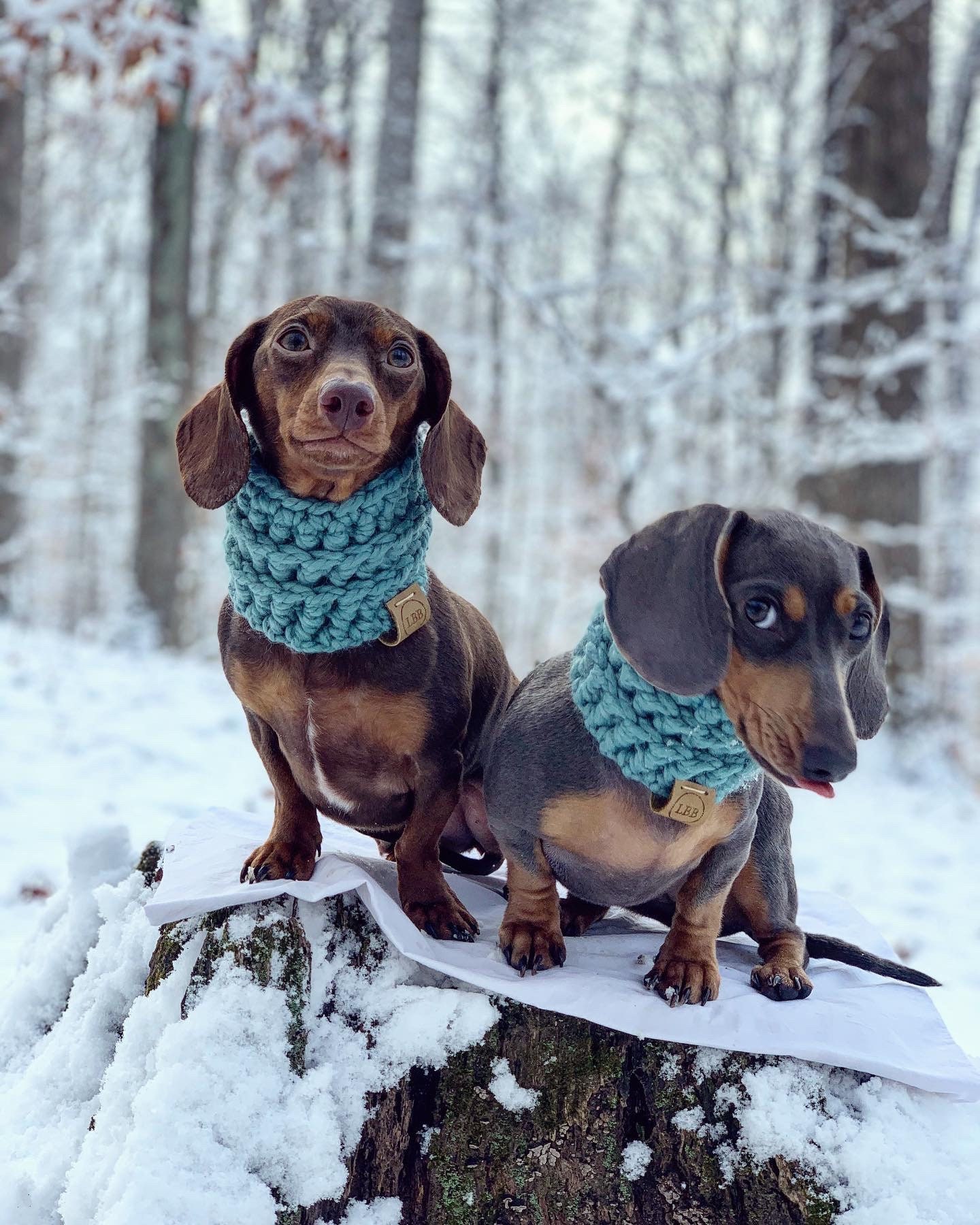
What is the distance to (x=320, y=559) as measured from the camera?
208cm

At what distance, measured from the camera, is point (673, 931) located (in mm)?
2113

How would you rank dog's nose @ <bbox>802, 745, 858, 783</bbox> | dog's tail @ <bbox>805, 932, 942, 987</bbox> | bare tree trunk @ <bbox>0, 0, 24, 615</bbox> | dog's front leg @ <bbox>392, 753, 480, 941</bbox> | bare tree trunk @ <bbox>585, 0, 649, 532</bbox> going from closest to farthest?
1. dog's nose @ <bbox>802, 745, 858, 783</bbox>
2. dog's front leg @ <bbox>392, 753, 480, 941</bbox>
3. dog's tail @ <bbox>805, 932, 942, 987</bbox>
4. bare tree trunk @ <bbox>585, 0, 649, 532</bbox>
5. bare tree trunk @ <bbox>0, 0, 24, 615</bbox>

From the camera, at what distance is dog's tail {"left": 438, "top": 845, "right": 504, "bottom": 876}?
2759mm

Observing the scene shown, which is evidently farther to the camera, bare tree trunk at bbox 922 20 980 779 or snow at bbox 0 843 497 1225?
bare tree trunk at bbox 922 20 980 779

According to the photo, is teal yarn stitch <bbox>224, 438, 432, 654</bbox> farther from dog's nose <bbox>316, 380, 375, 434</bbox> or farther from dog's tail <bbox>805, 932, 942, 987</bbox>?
dog's tail <bbox>805, 932, 942, 987</bbox>

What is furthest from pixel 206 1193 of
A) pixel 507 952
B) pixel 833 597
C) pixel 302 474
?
pixel 833 597

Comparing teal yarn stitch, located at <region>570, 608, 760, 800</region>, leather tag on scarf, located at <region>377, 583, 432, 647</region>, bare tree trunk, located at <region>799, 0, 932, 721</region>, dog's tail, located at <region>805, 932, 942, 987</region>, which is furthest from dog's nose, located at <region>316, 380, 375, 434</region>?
bare tree trunk, located at <region>799, 0, 932, 721</region>

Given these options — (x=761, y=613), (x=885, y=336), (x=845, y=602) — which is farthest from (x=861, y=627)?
(x=885, y=336)

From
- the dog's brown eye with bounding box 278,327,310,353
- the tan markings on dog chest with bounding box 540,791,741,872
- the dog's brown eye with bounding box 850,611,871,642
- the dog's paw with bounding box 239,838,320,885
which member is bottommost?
the dog's paw with bounding box 239,838,320,885

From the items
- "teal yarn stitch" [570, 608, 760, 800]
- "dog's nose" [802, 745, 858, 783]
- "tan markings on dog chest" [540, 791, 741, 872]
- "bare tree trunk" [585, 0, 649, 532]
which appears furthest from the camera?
"bare tree trunk" [585, 0, 649, 532]

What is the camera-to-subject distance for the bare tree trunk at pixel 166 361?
340 inches

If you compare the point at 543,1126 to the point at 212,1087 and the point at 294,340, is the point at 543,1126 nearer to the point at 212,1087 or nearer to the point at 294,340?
the point at 212,1087

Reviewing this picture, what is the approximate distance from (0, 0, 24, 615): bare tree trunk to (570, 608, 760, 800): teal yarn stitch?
7.54 m

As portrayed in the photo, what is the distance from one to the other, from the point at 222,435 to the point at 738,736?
115cm
